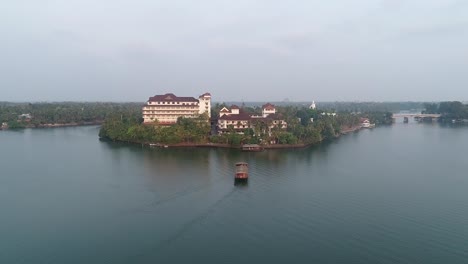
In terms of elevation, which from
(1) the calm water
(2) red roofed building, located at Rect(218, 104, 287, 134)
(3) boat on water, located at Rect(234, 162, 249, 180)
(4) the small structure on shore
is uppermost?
(2) red roofed building, located at Rect(218, 104, 287, 134)

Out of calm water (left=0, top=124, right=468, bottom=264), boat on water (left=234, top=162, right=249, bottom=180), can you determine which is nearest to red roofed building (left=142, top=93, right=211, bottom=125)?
calm water (left=0, top=124, right=468, bottom=264)

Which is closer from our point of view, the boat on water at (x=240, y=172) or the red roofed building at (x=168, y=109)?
the boat on water at (x=240, y=172)

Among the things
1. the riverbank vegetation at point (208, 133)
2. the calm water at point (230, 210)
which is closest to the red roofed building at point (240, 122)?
the riverbank vegetation at point (208, 133)

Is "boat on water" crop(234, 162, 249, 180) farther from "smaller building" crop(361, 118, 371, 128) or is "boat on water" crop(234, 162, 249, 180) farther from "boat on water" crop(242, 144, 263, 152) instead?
"smaller building" crop(361, 118, 371, 128)

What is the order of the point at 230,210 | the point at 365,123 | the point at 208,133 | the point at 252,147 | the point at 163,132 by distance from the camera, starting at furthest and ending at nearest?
the point at 365,123, the point at 208,133, the point at 163,132, the point at 252,147, the point at 230,210

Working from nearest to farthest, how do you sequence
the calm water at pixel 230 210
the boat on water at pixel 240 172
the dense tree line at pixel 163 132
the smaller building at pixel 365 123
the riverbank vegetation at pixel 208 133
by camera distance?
1. the calm water at pixel 230 210
2. the boat on water at pixel 240 172
3. the riverbank vegetation at pixel 208 133
4. the dense tree line at pixel 163 132
5. the smaller building at pixel 365 123

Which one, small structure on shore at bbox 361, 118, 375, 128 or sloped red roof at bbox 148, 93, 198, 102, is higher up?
sloped red roof at bbox 148, 93, 198, 102

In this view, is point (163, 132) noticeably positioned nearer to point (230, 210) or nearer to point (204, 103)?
point (204, 103)

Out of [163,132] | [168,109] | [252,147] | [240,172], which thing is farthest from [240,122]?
[240,172]

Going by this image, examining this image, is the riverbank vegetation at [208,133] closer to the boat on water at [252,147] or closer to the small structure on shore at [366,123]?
the boat on water at [252,147]

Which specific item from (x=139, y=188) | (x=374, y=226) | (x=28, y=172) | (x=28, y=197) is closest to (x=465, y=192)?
(x=374, y=226)
